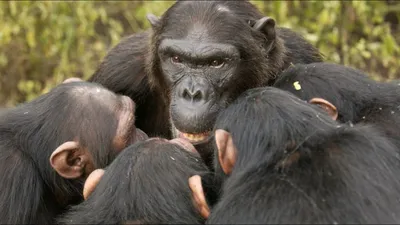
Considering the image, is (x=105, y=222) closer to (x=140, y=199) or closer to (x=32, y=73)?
(x=140, y=199)

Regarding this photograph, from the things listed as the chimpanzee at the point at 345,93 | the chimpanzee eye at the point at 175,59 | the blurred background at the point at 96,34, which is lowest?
the blurred background at the point at 96,34

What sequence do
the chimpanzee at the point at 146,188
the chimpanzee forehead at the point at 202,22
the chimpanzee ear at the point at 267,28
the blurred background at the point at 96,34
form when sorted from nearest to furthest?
1. the chimpanzee at the point at 146,188
2. the chimpanzee forehead at the point at 202,22
3. the chimpanzee ear at the point at 267,28
4. the blurred background at the point at 96,34

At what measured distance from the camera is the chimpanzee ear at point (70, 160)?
7051 mm

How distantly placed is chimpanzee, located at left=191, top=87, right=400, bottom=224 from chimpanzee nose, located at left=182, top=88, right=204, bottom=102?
3.57 ft

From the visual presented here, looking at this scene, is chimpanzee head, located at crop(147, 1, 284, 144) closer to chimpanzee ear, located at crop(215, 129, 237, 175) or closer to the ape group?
the ape group

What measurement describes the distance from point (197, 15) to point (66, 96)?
1479 millimetres

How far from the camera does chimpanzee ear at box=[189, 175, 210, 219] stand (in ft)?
19.7

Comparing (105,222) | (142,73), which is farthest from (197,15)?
(105,222)

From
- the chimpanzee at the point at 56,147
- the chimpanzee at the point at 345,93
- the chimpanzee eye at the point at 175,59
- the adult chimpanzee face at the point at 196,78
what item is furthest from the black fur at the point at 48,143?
the chimpanzee at the point at 345,93

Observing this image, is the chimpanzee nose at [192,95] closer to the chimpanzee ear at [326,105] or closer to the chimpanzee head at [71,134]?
the chimpanzee head at [71,134]

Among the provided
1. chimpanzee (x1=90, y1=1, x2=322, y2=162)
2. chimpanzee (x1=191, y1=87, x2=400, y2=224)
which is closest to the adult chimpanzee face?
chimpanzee (x1=90, y1=1, x2=322, y2=162)

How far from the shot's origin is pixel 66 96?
7430 mm

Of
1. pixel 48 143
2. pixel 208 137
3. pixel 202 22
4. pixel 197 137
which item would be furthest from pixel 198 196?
pixel 202 22

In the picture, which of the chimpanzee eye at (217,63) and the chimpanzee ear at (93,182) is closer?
the chimpanzee ear at (93,182)
